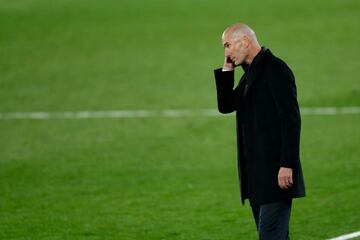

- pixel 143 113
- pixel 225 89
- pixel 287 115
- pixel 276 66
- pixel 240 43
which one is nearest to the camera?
pixel 287 115

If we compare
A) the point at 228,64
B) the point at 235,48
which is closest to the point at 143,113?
the point at 228,64

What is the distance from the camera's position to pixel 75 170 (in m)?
16.4

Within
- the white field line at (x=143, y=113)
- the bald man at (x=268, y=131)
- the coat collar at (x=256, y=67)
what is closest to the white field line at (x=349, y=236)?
the bald man at (x=268, y=131)

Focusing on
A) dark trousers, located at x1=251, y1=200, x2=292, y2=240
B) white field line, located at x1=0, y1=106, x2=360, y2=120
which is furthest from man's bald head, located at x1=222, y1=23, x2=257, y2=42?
white field line, located at x1=0, y1=106, x2=360, y2=120

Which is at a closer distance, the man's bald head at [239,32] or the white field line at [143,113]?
the man's bald head at [239,32]

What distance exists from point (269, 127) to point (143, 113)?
11.9 metres

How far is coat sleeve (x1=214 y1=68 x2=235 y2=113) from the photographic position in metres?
9.70

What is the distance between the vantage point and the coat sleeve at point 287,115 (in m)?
9.16

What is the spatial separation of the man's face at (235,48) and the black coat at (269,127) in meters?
0.12

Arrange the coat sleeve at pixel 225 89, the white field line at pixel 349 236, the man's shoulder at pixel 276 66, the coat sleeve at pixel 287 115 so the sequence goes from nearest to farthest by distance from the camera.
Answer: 1. the coat sleeve at pixel 287 115
2. the man's shoulder at pixel 276 66
3. the coat sleeve at pixel 225 89
4. the white field line at pixel 349 236

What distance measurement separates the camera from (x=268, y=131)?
9359 mm

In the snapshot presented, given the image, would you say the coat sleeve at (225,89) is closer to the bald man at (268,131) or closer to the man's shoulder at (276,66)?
the bald man at (268,131)

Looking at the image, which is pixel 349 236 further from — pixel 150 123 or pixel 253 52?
pixel 150 123

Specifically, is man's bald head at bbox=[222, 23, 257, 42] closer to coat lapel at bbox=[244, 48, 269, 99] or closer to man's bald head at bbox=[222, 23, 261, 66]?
man's bald head at bbox=[222, 23, 261, 66]
